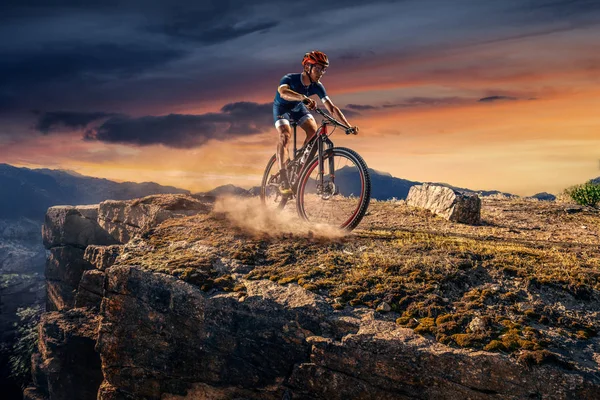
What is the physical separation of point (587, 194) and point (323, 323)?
2084 cm

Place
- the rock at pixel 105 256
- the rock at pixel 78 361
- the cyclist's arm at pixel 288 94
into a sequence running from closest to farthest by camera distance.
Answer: the cyclist's arm at pixel 288 94 < the rock at pixel 105 256 < the rock at pixel 78 361

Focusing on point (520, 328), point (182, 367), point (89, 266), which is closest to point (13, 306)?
point (89, 266)

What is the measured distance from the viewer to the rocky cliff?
5766 mm

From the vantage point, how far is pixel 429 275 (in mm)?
7660

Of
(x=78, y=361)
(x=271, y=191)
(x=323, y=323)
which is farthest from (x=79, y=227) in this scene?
(x=323, y=323)

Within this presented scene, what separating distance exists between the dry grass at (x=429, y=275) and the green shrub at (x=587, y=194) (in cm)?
1095

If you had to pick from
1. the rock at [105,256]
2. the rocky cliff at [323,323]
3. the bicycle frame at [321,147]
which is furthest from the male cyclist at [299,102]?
the rock at [105,256]

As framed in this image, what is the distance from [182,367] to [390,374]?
13.9 feet

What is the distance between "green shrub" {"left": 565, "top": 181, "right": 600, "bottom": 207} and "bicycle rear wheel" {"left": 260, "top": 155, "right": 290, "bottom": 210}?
1721cm

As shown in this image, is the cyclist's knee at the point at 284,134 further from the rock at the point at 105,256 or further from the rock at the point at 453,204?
the rock at the point at 453,204

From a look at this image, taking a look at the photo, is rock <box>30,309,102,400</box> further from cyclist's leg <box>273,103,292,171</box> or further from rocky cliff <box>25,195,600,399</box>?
cyclist's leg <box>273,103,292,171</box>

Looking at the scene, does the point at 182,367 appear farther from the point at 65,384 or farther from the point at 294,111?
the point at 65,384

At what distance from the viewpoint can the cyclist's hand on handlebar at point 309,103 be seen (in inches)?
381

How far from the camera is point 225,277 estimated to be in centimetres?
850
